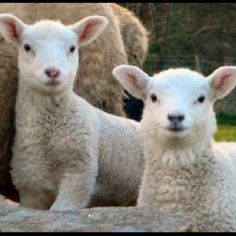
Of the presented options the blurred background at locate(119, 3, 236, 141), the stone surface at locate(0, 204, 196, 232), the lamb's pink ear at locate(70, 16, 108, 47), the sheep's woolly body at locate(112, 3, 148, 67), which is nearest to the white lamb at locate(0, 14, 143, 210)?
the lamb's pink ear at locate(70, 16, 108, 47)

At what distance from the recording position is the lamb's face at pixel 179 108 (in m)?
5.62

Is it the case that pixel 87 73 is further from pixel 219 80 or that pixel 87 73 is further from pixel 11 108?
pixel 219 80

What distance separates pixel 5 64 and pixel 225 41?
622 inches

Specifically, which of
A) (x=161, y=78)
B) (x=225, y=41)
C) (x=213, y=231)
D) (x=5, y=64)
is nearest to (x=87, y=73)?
(x=5, y=64)

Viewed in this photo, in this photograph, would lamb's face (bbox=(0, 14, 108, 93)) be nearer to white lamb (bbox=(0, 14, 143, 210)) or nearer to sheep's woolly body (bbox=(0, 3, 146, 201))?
white lamb (bbox=(0, 14, 143, 210))

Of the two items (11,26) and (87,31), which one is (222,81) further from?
(11,26)

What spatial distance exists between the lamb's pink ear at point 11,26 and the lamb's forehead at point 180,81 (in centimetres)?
124

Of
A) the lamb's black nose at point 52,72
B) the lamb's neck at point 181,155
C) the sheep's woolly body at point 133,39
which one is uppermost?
the sheep's woolly body at point 133,39

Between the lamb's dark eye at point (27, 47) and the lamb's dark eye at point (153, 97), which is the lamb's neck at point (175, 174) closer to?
the lamb's dark eye at point (153, 97)

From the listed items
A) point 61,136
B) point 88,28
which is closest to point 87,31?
point 88,28

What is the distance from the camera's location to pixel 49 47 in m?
6.56

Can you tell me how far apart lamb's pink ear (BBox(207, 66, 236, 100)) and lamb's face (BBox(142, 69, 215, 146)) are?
0.08 m

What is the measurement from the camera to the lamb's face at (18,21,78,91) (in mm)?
6418

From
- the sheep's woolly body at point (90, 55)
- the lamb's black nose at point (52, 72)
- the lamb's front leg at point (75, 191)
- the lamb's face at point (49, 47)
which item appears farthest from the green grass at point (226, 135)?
the lamb's black nose at point (52, 72)
